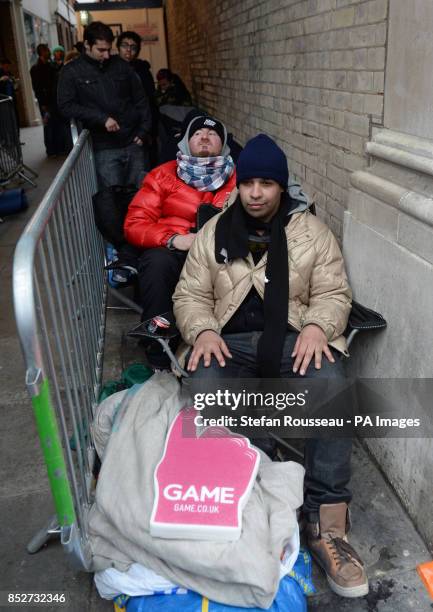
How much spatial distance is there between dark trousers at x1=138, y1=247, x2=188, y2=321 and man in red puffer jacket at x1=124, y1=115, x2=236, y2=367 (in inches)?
3.2

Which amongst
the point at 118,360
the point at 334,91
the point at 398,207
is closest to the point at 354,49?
the point at 334,91

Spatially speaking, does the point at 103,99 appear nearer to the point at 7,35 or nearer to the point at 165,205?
the point at 165,205

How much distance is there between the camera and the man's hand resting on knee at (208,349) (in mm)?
2648

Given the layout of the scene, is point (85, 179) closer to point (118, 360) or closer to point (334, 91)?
point (118, 360)

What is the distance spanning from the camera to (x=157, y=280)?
3.38 metres

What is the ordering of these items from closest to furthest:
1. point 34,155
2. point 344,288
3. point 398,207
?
point 398,207
point 344,288
point 34,155

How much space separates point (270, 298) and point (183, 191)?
137 cm

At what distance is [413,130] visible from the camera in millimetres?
2441

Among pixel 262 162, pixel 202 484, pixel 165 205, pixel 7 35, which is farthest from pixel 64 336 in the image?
pixel 7 35

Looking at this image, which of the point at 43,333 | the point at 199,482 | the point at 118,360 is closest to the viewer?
the point at 43,333

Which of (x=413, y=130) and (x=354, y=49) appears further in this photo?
(x=354, y=49)

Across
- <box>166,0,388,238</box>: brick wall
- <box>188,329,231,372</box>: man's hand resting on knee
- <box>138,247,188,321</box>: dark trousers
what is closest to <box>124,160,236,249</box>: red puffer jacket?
<box>138,247,188,321</box>: dark trousers

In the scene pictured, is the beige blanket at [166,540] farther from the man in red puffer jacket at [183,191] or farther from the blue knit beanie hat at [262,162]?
the man in red puffer jacket at [183,191]

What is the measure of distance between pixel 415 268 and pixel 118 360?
7.44ft
